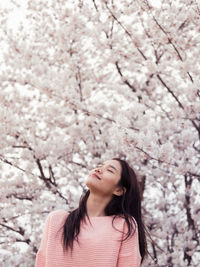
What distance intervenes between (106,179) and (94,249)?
1.18 feet

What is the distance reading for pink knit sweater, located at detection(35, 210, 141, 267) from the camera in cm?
173

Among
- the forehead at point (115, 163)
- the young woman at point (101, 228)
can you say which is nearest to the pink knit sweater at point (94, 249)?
the young woman at point (101, 228)

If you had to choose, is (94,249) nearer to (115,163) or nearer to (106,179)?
(106,179)

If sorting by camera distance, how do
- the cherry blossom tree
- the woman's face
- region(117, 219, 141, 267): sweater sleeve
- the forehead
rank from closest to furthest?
1. region(117, 219, 141, 267): sweater sleeve
2. the woman's face
3. the forehead
4. the cherry blossom tree

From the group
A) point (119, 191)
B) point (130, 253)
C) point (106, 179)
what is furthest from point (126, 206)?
point (130, 253)

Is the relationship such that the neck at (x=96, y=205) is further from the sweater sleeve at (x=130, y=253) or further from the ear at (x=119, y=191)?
the sweater sleeve at (x=130, y=253)

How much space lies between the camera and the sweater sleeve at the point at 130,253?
1722 mm

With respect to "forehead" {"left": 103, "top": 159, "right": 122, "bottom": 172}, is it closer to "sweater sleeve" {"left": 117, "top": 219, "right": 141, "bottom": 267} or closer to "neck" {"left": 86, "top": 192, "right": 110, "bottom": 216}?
"neck" {"left": 86, "top": 192, "right": 110, "bottom": 216}

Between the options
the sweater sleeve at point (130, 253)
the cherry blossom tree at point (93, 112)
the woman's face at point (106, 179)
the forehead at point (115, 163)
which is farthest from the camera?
the cherry blossom tree at point (93, 112)

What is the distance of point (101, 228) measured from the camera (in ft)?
5.97

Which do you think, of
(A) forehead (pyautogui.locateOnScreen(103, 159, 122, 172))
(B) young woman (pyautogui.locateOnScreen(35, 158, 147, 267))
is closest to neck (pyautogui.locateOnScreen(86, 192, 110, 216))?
(B) young woman (pyautogui.locateOnScreen(35, 158, 147, 267))

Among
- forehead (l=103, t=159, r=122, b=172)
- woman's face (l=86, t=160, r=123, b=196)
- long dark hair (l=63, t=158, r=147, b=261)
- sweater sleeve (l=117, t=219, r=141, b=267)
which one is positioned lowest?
sweater sleeve (l=117, t=219, r=141, b=267)

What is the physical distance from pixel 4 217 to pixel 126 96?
2005 mm

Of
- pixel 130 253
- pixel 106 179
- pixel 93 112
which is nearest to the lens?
pixel 130 253
